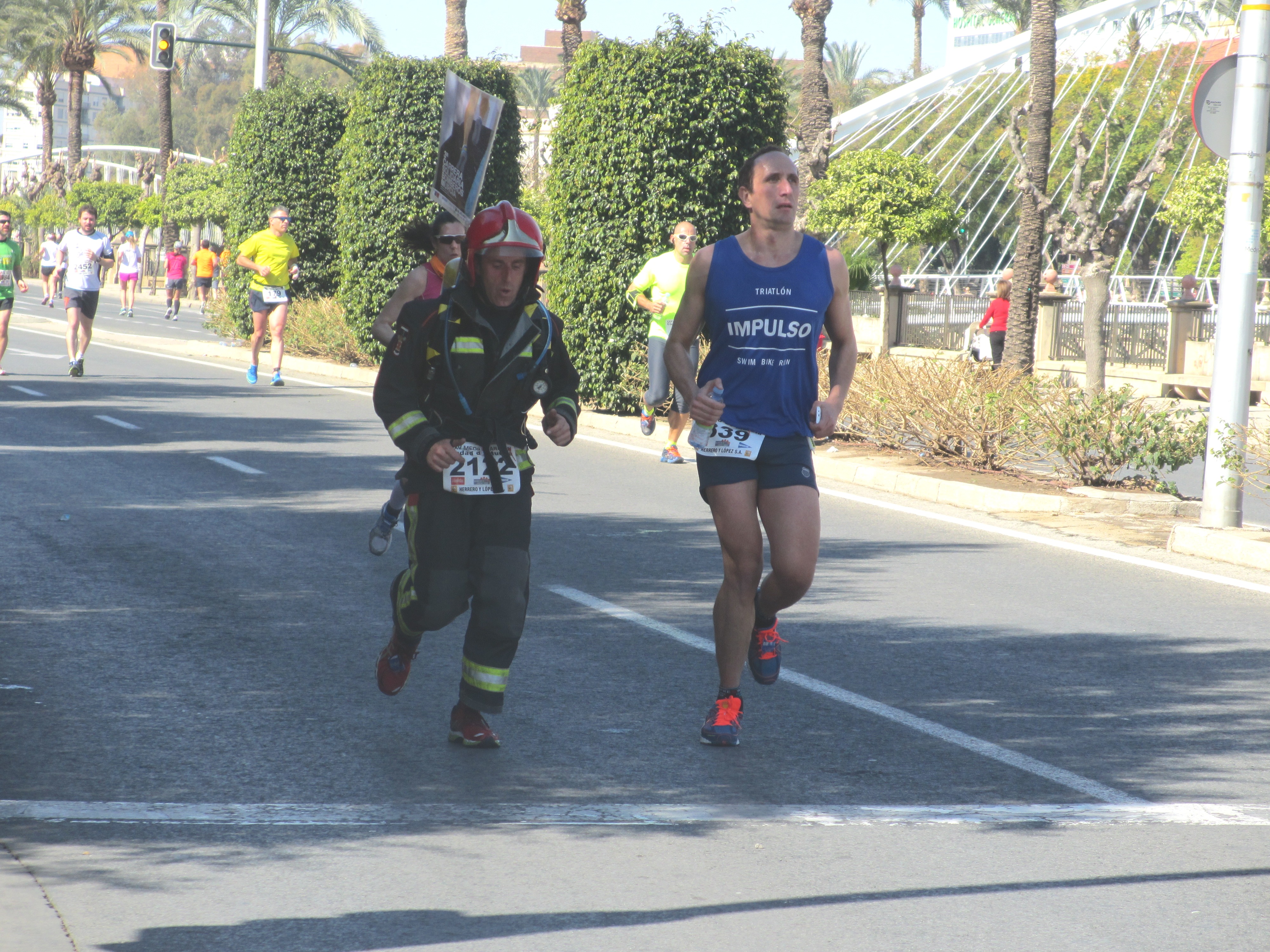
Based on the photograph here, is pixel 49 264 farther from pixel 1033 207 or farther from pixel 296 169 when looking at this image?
pixel 1033 207

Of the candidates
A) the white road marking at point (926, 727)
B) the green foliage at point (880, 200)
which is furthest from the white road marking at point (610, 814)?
the green foliage at point (880, 200)

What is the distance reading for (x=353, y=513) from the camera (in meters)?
10.5

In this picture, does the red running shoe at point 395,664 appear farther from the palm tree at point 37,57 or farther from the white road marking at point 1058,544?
the palm tree at point 37,57

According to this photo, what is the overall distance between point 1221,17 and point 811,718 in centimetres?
8305

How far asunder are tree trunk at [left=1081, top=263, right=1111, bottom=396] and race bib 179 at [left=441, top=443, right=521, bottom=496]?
1869 centimetres

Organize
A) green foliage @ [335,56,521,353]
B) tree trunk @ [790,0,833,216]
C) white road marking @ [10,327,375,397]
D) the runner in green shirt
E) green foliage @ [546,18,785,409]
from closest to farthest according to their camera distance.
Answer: green foliage @ [546,18,785,409] < the runner in green shirt < white road marking @ [10,327,375,397] < green foliage @ [335,56,521,353] < tree trunk @ [790,0,833,216]

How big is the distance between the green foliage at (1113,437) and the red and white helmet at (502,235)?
7372mm

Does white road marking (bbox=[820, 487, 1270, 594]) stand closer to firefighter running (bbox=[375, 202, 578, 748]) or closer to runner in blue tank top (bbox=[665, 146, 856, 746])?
runner in blue tank top (bbox=[665, 146, 856, 746])

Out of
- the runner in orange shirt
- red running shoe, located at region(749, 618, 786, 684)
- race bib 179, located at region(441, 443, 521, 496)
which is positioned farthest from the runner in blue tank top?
the runner in orange shirt

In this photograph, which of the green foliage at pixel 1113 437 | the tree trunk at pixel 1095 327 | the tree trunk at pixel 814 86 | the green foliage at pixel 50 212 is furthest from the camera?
the green foliage at pixel 50 212

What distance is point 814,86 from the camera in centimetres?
3169

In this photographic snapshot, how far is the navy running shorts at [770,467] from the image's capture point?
545cm

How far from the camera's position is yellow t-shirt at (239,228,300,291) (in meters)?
19.0

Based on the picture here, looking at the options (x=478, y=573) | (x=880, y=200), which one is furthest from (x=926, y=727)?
(x=880, y=200)
